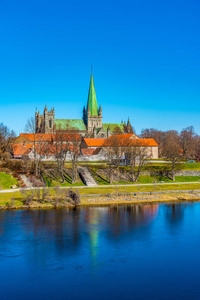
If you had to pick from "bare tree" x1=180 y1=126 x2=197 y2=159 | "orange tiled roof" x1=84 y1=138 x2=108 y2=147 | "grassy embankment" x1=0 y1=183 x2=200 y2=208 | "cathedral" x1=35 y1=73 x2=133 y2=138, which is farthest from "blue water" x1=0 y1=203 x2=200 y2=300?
"cathedral" x1=35 y1=73 x2=133 y2=138

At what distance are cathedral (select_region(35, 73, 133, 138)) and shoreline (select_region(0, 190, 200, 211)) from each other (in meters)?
84.3

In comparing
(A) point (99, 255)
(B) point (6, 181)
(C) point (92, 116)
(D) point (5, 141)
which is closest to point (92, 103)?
(C) point (92, 116)

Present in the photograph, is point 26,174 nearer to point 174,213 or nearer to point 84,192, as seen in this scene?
point 84,192

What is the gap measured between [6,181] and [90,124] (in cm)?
8594

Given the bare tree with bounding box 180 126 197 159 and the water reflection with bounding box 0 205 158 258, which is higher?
the bare tree with bounding box 180 126 197 159

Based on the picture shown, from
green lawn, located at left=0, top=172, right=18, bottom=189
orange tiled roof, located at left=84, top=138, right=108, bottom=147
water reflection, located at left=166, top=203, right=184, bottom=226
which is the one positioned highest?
orange tiled roof, located at left=84, top=138, right=108, bottom=147

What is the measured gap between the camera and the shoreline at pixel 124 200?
42625 mm

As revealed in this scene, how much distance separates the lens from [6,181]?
55.3 m

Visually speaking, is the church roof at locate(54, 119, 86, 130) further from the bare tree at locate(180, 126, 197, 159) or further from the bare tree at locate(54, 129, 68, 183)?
the bare tree at locate(54, 129, 68, 183)

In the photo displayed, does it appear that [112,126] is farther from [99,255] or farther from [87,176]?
[99,255]

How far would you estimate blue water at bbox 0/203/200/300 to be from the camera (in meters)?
19.8

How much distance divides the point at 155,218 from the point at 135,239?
8753mm

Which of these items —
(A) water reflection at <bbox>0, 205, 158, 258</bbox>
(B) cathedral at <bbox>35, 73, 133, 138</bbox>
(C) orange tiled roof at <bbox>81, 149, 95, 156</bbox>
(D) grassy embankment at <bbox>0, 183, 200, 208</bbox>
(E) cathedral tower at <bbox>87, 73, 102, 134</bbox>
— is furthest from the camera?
(E) cathedral tower at <bbox>87, 73, 102, 134</bbox>

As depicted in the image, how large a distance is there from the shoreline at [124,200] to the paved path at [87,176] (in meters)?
10.4
